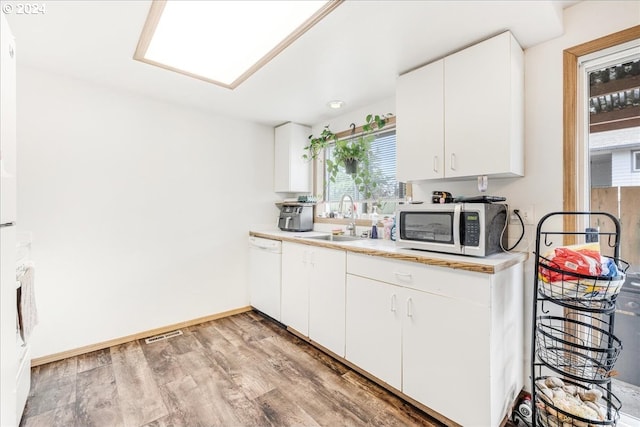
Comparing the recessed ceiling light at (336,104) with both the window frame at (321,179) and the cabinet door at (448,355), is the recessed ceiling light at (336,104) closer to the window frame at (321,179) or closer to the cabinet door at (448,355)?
the window frame at (321,179)

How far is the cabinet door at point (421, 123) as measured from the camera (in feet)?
6.35

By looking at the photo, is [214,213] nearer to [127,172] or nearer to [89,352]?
[127,172]

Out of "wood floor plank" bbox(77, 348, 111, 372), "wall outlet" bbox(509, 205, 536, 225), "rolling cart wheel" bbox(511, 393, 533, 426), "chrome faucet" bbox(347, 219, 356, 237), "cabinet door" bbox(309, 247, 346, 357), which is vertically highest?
"wall outlet" bbox(509, 205, 536, 225)

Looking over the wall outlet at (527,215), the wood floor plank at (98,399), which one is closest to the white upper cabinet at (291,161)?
the wall outlet at (527,215)

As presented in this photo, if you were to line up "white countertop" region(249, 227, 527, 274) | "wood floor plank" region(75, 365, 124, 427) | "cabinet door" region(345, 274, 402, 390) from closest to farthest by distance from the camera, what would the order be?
"white countertop" region(249, 227, 527, 274) → "wood floor plank" region(75, 365, 124, 427) → "cabinet door" region(345, 274, 402, 390)

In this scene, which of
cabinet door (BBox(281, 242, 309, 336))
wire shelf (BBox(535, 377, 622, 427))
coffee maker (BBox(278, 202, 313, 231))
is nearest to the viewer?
wire shelf (BBox(535, 377, 622, 427))

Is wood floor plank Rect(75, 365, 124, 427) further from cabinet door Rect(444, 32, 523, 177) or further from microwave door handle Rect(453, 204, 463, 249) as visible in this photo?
cabinet door Rect(444, 32, 523, 177)

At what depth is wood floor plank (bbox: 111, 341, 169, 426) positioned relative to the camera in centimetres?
170

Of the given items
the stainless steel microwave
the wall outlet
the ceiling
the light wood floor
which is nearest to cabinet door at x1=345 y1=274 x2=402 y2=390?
the light wood floor

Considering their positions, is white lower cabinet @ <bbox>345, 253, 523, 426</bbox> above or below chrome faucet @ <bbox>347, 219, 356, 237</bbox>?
below

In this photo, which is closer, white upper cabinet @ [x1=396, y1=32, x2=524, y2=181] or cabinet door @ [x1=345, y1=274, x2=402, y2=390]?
white upper cabinet @ [x1=396, y1=32, x2=524, y2=181]

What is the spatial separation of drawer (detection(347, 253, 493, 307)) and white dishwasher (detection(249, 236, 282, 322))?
107 cm

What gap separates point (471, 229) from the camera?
1604mm

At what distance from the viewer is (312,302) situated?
2.45m
